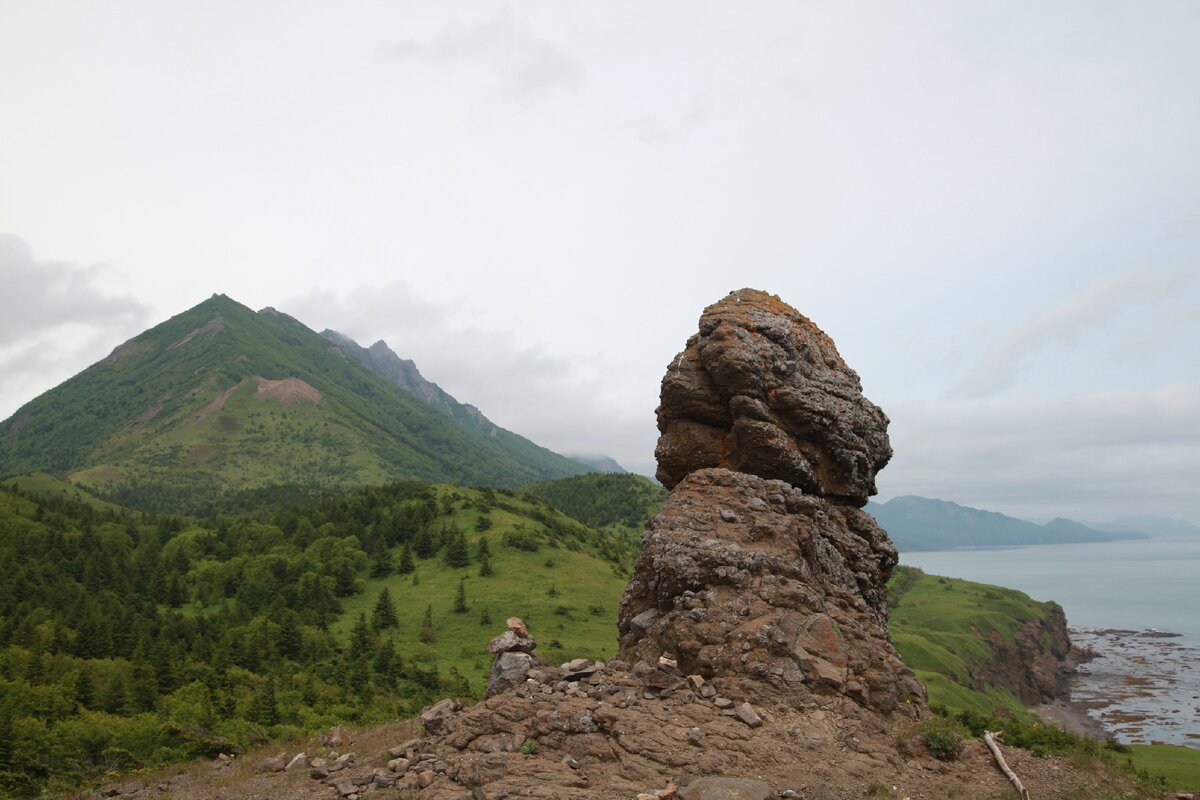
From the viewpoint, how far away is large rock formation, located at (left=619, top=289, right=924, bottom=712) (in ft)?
52.9

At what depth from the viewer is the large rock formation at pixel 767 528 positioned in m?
16.1

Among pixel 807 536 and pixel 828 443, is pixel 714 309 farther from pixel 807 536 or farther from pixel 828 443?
pixel 807 536

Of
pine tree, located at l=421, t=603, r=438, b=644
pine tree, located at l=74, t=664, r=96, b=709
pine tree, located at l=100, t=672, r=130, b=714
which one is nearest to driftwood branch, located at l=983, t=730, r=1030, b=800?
pine tree, located at l=100, t=672, r=130, b=714

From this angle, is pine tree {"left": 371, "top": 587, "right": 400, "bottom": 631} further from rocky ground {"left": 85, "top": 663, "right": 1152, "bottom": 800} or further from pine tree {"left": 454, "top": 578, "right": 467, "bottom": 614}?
rocky ground {"left": 85, "top": 663, "right": 1152, "bottom": 800}

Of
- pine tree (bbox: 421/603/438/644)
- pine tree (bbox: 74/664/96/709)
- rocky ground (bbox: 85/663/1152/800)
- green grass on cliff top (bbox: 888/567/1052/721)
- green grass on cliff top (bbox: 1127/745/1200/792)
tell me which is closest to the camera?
rocky ground (bbox: 85/663/1152/800)

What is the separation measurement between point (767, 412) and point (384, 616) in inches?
2763

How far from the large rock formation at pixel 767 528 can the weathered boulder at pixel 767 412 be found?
0.05 m

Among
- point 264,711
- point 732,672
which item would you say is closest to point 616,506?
point 264,711

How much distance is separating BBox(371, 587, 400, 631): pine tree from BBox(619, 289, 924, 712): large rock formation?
6549 cm

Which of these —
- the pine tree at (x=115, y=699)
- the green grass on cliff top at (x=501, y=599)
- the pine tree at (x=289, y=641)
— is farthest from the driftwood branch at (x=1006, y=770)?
the pine tree at (x=289, y=641)

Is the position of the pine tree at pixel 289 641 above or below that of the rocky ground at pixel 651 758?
below

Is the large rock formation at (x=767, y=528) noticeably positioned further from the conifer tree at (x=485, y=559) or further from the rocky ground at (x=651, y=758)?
the conifer tree at (x=485, y=559)

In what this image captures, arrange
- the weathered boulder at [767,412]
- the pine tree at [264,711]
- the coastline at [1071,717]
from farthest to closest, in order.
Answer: the coastline at [1071,717] → the pine tree at [264,711] → the weathered boulder at [767,412]

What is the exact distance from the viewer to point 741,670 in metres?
15.8
